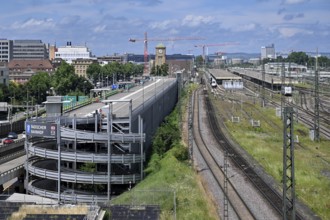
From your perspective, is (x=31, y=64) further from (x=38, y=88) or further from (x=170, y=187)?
(x=170, y=187)

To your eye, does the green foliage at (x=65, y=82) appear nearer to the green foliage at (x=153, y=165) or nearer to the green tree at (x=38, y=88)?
the green tree at (x=38, y=88)

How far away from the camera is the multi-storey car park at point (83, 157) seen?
104ft

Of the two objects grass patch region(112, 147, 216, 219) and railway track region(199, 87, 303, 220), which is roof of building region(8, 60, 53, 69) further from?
grass patch region(112, 147, 216, 219)

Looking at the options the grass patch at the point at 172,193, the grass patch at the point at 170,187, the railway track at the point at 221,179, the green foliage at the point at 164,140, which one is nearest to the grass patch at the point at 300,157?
the railway track at the point at 221,179

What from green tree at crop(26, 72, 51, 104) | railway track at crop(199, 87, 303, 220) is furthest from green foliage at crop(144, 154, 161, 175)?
green tree at crop(26, 72, 51, 104)

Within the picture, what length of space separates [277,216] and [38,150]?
15.5 m

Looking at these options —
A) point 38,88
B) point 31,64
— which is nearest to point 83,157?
point 38,88

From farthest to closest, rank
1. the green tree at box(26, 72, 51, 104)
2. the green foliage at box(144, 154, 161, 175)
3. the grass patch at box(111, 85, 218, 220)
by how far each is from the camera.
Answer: the green tree at box(26, 72, 51, 104), the green foliage at box(144, 154, 161, 175), the grass patch at box(111, 85, 218, 220)

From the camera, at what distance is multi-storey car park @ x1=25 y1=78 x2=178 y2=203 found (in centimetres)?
3156

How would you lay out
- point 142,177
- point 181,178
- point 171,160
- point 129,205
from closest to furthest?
point 129,205 < point 181,178 < point 142,177 < point 171,160

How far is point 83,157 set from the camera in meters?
31.3

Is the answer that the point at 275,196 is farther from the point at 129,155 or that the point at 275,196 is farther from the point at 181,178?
the point at 129,155

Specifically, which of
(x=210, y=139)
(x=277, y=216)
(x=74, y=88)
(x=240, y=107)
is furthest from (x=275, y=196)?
(x=74, y=88)

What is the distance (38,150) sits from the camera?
1282 inches
